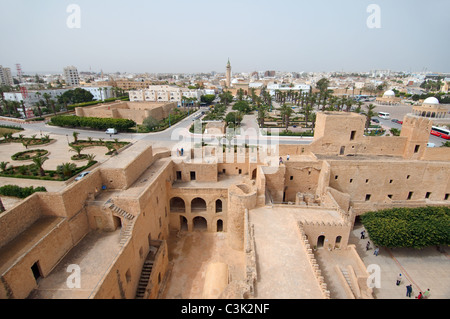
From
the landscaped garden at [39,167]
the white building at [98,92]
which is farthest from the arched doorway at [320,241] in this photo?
the white building at [98,92]

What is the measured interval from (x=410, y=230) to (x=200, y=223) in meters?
17.1

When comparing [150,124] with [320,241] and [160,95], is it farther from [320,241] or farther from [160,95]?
[320,241]

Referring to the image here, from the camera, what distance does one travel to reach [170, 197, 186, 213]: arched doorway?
23641mm

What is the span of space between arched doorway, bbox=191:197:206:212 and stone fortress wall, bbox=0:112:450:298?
96mm

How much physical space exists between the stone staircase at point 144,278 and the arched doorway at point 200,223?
7799 millimetres

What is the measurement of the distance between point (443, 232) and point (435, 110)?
55.0 m

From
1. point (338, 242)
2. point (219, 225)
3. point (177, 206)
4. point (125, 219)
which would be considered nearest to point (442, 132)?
point (338, 242)

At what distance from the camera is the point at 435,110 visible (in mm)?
59688

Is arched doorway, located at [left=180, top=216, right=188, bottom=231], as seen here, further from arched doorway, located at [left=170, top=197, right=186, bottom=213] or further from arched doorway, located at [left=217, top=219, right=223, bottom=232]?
arched doorway, located at [left=217, top=219, right=223, bottom=232]

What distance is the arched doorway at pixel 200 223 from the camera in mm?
24141

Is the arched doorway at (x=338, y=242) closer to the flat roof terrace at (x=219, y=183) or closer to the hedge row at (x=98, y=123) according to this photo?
the flat roof terrace at (x=219, y=183)

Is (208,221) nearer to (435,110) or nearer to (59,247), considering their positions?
(59,247)

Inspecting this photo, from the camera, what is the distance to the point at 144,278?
15938mm

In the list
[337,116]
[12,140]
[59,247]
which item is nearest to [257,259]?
[59,247]
